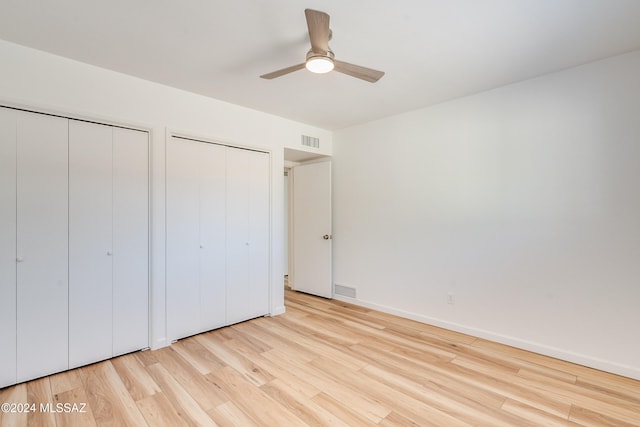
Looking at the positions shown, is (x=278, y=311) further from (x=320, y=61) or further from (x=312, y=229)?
(x=320, y=61)

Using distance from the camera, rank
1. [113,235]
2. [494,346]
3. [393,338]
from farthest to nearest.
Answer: [393,338] < [494,346] < [113,235]

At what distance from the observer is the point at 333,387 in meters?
2.30

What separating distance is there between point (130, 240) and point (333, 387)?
2224 millimetres

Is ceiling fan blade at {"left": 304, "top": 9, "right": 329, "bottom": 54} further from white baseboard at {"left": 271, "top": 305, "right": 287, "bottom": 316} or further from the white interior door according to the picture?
white baseboard at {"left": 271, "top": 305, "right": 287, "bottom": 316}

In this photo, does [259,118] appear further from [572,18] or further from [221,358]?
[572,18]

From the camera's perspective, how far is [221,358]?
2.76 metres

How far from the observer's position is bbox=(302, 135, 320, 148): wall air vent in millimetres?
4309

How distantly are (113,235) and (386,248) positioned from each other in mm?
3055

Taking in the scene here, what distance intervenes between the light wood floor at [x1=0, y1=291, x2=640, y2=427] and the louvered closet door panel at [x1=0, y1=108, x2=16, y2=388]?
0.23 meters

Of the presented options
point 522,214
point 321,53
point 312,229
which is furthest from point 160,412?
point 522,214

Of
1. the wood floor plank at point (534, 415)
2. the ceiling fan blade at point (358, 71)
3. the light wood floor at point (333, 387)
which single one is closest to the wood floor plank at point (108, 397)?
the light wood floor at point (333, 387)

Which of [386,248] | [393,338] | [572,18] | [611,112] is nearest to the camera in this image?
[572,18]

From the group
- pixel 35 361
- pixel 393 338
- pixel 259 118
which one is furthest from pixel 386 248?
pixel 35 361

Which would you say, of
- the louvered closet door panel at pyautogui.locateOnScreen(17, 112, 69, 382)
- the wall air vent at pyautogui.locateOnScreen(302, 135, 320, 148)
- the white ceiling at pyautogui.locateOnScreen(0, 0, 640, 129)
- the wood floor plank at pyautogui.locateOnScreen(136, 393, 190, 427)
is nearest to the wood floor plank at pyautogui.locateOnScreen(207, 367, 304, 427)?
the wood floor plank at pyautogui.locateOnScreen(136, 393, 190, 427)
